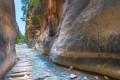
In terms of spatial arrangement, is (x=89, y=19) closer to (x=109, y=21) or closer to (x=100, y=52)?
(x=109, y=21)

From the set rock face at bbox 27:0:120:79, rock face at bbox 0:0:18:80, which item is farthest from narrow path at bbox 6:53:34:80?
rock face at bbox 27:0:120:79

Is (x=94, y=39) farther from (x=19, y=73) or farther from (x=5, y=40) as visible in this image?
(x=5, y=40)

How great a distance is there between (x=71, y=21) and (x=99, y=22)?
5.21 ft

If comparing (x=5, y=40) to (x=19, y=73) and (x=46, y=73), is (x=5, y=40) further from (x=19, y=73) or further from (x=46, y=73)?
(x=46, y=73)

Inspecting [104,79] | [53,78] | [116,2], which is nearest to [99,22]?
[116,2]

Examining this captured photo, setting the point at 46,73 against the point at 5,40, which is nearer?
the point at 5,40

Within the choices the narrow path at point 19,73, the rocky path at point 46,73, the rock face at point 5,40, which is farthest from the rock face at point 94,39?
the rock face at point 5,40

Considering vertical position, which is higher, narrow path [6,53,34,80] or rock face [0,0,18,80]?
rock face [0,0,18,80]

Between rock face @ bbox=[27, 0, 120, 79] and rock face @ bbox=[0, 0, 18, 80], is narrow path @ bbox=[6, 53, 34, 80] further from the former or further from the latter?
rock face @ bbox=[27, 0, 120, 79]

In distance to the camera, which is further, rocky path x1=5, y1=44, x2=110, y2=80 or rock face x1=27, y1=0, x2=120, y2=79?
rocky path x1=5, y1=44, x2=110, y2=80

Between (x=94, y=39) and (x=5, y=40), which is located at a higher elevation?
(x=5, y=40)

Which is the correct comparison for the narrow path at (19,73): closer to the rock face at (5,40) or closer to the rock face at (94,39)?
the rock face at (5,40)

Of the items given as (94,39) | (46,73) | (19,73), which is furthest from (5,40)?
(94,39)

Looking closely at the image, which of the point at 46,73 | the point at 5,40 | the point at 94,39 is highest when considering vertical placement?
the point at 5,40
